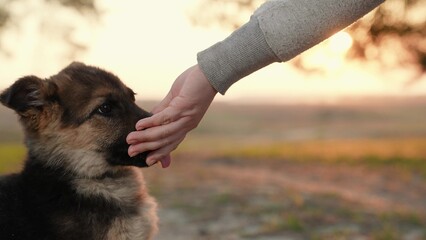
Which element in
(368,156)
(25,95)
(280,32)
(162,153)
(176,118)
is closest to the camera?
(280,32)

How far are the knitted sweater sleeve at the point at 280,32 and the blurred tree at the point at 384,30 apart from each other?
8.72m

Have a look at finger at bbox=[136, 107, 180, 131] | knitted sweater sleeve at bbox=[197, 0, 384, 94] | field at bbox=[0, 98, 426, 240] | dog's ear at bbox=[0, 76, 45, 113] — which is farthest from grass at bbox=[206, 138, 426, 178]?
knitted sweater sleeve at bbox=[197, 0, 384, 94]

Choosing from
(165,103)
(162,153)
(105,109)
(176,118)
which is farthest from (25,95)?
(176,118)

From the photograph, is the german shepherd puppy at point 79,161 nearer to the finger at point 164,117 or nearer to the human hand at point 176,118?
the human hand at point 176,118

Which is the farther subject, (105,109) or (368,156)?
(368,156)

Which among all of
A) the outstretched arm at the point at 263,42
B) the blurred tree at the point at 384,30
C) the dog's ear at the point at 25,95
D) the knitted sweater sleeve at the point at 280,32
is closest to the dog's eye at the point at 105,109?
the dog's ear at the point at 25,95

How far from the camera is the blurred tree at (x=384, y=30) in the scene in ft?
40.7

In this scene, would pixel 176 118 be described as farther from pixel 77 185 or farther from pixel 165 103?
pixel 77 185

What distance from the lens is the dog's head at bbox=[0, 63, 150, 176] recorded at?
4574mm

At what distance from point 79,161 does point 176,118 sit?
3.91ft

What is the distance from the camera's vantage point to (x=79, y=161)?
460 cm

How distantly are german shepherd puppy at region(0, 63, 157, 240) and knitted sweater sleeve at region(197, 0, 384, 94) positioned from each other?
1250 millimetres

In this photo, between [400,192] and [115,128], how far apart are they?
895cm

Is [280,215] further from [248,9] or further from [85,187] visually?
[248,9]
